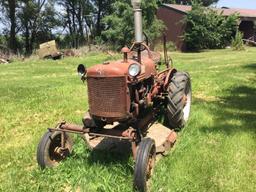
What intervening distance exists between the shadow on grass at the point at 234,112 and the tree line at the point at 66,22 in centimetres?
1837

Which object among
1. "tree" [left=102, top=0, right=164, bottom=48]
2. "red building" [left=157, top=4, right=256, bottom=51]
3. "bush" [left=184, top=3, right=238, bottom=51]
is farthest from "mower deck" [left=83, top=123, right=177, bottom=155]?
"red building" [left=157, top=4, right=256, bottom=51]

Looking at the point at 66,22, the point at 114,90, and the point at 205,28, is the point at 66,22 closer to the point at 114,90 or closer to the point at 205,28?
the point at 205,28

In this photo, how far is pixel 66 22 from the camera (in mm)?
37969

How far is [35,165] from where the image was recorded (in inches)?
237

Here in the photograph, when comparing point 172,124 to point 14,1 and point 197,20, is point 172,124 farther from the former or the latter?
point 14,1

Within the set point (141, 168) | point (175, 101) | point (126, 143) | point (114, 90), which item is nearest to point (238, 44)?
point (175, 101)

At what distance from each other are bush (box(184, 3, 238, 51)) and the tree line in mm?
2163

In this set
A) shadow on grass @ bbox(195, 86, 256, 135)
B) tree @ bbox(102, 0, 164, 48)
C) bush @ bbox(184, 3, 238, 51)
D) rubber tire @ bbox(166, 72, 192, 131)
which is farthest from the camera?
bush @ bbox(184, 3, 238, 51)

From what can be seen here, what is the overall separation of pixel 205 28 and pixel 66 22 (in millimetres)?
13985

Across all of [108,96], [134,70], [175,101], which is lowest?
[175,101]

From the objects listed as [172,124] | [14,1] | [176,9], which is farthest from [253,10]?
[172,124]

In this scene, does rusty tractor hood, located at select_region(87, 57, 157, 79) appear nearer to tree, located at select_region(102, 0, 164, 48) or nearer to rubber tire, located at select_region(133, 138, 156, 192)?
rubber tire, located at select_region(133, 138, 156, 192)

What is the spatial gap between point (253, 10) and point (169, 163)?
1487 inches

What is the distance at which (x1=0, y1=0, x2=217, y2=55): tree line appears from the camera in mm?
28453
